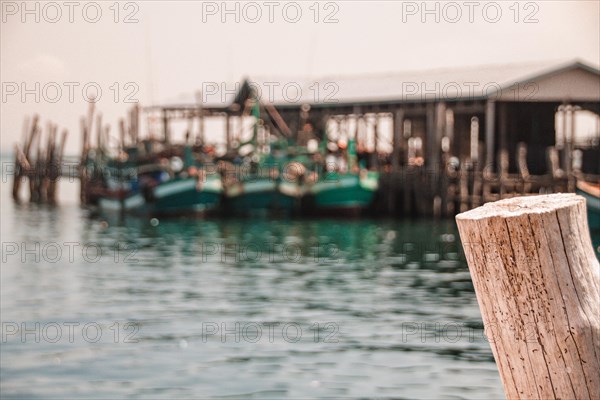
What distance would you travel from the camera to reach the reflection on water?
11664mm

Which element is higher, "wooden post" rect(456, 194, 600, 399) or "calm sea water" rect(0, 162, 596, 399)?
"wooden post" rect(456, 194, 600, 399)

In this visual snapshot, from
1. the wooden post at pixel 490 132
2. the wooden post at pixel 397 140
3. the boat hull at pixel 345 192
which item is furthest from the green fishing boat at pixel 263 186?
the wooden post at pixel 490 132

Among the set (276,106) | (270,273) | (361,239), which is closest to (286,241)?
(361,239)

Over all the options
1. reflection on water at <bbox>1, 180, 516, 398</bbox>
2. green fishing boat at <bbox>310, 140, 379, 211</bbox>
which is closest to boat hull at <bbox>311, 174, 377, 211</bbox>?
green fishing boat at <bbox>310, 140, 379, 211</bbox>

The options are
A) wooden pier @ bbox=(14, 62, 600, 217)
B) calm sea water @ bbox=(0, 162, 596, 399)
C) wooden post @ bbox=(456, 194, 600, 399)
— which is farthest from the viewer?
wooden pier @ bbox=(14, 62, 600, 217)

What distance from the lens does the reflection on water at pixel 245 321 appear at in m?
→ 11.7

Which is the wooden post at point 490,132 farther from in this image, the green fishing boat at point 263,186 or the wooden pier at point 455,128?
the green fishing boat at point 263,186

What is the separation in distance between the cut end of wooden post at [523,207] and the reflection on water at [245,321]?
7.42m

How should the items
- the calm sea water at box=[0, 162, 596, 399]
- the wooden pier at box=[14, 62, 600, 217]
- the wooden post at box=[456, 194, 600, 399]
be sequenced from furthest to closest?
the wooden pier at box=[14, 62, 600, 217]
the calm sea water at box=[0, 162, 596, 399]
the wooden post at box=[456, 194, 600, 399]

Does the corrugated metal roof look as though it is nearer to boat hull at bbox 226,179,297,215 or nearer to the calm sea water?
boat hull at bbox 226,179,297,215

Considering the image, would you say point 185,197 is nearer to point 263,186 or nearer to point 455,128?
point 263,186

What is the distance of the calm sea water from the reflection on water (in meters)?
0.03

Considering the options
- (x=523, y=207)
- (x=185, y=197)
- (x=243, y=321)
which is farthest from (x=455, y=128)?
(x=523, y=207)

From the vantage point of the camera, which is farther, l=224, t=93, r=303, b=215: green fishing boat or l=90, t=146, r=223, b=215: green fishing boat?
l=90, t=146, r=223, b=215: green fishing boat
